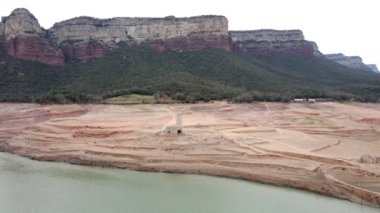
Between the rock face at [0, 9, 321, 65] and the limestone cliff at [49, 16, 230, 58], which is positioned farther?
the limestone cliff at [49, 16, 230, 58]

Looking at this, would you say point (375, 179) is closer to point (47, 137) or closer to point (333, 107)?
point (47, 137)

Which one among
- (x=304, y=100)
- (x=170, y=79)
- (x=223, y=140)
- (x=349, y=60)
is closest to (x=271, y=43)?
(x=304, y=100)

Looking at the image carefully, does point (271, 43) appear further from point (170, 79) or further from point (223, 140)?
point (223, 140)

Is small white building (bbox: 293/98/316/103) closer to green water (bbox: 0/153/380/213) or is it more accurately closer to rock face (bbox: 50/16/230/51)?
rock face (bbox: 50/16/230/51)

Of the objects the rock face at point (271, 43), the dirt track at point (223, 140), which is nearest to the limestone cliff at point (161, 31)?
the rock face at point (271, 43)

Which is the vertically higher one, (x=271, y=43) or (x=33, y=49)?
(x=271, y=43)

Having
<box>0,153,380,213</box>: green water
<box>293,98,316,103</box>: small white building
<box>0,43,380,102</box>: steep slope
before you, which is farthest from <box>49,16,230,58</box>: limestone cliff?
<box>0,153,380,213</box>: green water
